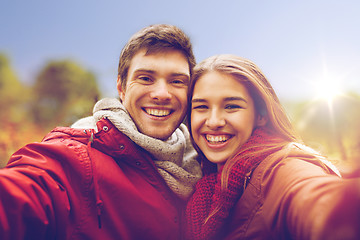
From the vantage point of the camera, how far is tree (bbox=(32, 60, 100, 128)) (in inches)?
899

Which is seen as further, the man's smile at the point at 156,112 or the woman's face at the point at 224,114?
the man's smile at the point at 156,112

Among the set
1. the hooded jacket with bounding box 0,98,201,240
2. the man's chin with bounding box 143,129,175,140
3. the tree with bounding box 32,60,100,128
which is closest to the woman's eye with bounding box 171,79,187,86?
the man's chin with bounding box 143,129,175,140

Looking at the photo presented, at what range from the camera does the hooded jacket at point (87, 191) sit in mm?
1327

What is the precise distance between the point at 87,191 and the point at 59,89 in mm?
24544

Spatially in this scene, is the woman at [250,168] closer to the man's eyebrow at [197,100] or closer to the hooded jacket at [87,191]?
the man's eyebrow at [197,100]

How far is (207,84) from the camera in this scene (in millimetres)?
2012

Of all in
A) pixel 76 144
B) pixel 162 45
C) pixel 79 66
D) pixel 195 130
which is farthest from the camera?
pixel 79 66

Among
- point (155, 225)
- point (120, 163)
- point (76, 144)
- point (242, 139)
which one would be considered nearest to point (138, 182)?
point (120, 163)

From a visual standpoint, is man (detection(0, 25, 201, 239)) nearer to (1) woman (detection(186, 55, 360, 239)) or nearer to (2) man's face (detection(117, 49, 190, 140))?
(2) man's face (detection(117, 49, 190, 140))

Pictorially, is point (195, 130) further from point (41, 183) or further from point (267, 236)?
point (41, 183)

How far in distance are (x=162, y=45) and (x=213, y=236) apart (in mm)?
1532

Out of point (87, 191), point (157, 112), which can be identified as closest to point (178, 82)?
point (157, 112)

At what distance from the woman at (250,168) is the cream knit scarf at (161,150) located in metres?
0.10

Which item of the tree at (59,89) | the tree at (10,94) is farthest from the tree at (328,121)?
the tree at (10,94)
